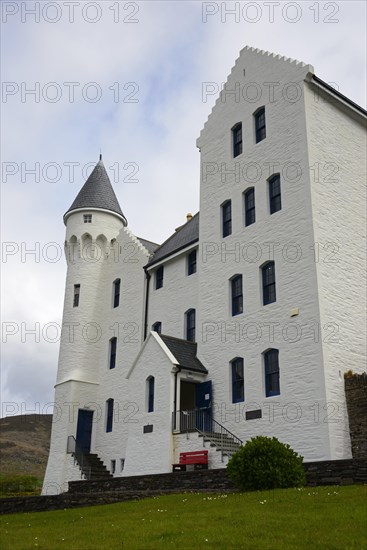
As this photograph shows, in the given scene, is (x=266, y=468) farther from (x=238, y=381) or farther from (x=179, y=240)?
(x=179, y=240)

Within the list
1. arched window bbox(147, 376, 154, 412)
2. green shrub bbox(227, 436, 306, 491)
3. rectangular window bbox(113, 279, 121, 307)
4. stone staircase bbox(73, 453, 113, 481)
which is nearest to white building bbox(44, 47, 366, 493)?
arched window bbox(147, 376, 154, 412)

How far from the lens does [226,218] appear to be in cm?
2939

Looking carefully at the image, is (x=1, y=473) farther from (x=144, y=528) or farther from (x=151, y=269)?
(x=144, y=528)

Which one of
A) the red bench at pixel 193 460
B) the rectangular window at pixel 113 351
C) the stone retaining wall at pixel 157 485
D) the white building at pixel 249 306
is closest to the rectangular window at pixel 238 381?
the white building at pixel 249 306

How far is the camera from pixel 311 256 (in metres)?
23.5

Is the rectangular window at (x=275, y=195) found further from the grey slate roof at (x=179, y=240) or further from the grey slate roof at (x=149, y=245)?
the grey slate roof at (x=149, y=245)

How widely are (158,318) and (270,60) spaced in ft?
48.0

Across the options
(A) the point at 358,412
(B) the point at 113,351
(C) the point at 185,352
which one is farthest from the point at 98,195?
(A) the point at 358,412

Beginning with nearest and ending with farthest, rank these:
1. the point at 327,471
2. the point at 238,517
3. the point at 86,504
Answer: the point at 238,517 → the point at 327,471 → the point at 86,504

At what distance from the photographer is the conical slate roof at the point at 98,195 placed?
38812mm

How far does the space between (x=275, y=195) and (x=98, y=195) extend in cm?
1633

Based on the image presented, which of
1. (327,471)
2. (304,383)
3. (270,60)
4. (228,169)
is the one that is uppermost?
(270,60)

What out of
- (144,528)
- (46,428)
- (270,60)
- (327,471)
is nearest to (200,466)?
(327,471)

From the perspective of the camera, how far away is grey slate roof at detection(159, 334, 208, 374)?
26516 millimetres
